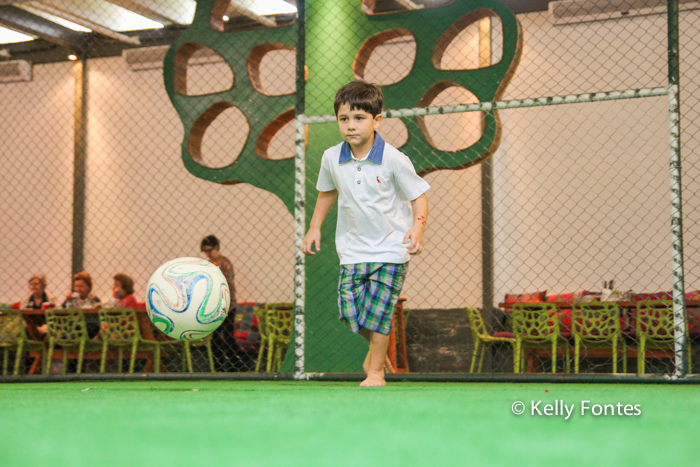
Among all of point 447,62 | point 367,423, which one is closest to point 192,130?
point 367,423

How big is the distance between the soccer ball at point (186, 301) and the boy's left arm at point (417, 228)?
0.88 metres

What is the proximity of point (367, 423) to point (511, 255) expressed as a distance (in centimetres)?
839

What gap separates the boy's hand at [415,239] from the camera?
3.27 m

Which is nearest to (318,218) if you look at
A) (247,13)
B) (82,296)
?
(82,296)

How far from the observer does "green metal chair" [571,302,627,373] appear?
630cm

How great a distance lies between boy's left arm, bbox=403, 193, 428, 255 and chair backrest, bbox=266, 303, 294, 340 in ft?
12.1

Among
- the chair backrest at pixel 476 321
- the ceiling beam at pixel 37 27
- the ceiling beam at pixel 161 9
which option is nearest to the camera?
the chair backrest at pixel 476 321

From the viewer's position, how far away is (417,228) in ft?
11.0

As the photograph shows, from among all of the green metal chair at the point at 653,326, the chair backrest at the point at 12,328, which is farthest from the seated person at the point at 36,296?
the green metal chair at the point at 653,326

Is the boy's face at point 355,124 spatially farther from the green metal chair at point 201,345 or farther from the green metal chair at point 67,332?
the green metal chair at point 67,332

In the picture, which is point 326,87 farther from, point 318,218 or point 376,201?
point 376,201

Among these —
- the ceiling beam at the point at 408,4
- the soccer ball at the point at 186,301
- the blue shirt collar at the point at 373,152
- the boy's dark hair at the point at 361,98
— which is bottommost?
the soccer ball at the point at 186,301

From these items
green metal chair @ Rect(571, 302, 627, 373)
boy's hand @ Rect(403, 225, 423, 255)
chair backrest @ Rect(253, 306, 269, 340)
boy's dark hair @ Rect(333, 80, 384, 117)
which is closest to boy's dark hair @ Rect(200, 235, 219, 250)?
chair backrest @ Rect(253, 306, 269, 340)

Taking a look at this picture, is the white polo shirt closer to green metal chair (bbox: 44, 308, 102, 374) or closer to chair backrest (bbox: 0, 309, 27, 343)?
green metal chair (bbox: 44, 308, 102, 374)
